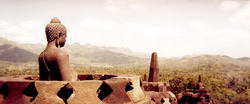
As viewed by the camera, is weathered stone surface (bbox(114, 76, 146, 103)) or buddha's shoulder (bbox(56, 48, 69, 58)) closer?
buddha's shoulder (bbox(56, 48, 69, 58))

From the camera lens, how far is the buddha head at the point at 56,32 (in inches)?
255

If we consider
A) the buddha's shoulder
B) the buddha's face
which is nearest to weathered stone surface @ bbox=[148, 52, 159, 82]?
the buddha's face

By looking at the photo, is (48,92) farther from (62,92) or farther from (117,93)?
(117,93)

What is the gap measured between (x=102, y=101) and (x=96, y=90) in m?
0.23

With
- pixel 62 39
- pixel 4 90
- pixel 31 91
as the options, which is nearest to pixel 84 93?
pixel 31 91

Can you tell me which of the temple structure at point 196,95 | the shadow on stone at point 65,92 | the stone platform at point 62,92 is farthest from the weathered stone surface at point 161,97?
the shadow on stone at point 65,92

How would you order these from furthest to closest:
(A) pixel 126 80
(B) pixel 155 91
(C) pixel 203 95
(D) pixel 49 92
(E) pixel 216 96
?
(E) pixel 216 96, (C) pixel 203 95, (B) pixel 155 91, (A) pixel 126 80, (D) pixel 49 92

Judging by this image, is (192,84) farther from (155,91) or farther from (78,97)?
(78,97)

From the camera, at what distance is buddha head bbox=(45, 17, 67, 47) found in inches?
255

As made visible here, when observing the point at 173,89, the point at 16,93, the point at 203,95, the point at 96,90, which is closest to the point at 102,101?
the point at 96,90

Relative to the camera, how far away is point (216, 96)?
51750 millimetres

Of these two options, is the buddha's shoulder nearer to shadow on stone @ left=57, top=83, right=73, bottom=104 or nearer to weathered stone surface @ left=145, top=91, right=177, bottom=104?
shadow on stone @ left=57, top=83, right=73, bottom=104

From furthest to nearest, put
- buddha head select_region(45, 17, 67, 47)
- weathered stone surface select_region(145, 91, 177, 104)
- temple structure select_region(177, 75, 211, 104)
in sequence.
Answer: temple structure select_region(177, 75, 211, 104)
weathered stone surface select_region(145, 91, 177, 104)
buddha head select_region(45, 17, 67, 47)

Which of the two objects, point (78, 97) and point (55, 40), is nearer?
point (78, 97)
